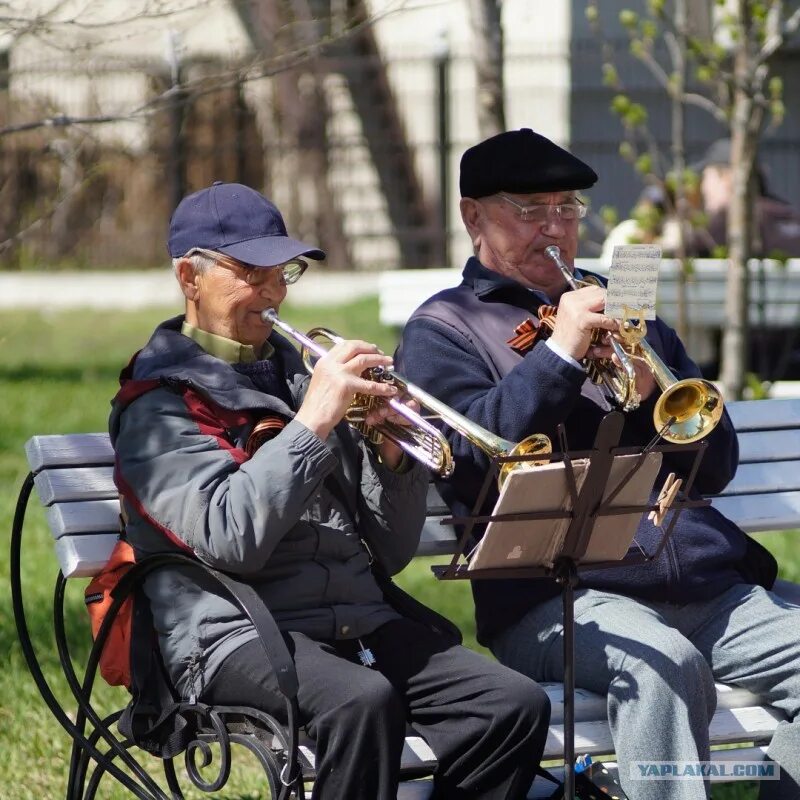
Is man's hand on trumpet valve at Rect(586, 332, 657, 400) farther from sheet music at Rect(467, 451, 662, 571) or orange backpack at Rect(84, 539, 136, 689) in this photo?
orange backpack at Rect(84, 539, 136, 689)

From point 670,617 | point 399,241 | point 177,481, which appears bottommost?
point 399,241

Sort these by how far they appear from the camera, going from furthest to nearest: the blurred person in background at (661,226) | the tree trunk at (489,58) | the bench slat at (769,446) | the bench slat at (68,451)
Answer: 1. the blurred person in background at (661,226)
2. the tree trunk at (489,58)
3. the bench slat at (769,446)
4. the bench slat at (68,451)

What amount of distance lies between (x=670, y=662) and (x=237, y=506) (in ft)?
A: 3.39

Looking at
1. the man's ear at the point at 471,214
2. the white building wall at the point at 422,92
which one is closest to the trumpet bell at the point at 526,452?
the man's ear at the point at 471,214

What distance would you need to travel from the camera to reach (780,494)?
180 inches

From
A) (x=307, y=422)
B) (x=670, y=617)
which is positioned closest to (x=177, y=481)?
(x=307, y=422)

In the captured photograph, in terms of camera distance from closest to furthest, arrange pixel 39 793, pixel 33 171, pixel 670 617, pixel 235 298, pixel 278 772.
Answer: pixel 278 772 < pixel 235 298 < pixel 670 617 < pixel 39 793 < pixel 33 171

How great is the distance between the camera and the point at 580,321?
3598 millimetres

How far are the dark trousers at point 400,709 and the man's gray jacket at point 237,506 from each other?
88 mm

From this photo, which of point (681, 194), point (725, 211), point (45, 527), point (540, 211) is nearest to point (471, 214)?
point (540, 211)

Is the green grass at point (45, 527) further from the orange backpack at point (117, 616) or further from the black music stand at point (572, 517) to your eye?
the black music stand at point (572, 517)

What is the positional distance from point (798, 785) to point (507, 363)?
121cm

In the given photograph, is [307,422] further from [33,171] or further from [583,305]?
[33,171]

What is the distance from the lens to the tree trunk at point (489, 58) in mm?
6625
